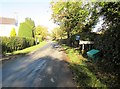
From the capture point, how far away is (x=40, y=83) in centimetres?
980

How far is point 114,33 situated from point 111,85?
15.0ft

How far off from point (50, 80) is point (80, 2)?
9529mm

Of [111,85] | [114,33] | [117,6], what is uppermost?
[117,6]

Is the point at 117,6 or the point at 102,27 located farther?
the point at 102,27

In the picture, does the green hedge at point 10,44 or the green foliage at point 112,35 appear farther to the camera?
the green hedge at point 10,44

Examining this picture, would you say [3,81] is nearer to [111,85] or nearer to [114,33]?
[111,85]

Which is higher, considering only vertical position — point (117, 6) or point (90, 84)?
point (117, 6)

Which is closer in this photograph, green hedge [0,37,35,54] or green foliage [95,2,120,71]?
green foliage [95,2,120,71]

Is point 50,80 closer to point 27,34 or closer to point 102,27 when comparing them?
point 102,27

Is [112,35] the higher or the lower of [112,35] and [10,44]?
the higher

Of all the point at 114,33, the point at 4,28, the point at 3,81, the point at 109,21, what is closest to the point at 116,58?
the point at 114,33

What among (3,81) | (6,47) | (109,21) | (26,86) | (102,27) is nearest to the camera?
(26,86)

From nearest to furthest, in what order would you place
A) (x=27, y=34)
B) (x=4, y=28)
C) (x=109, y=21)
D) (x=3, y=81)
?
(x=3, y=81), (x=109, y=21), (x=27, y=34), (x=4, y=28)

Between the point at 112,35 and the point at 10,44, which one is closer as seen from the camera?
the point at 112,35
